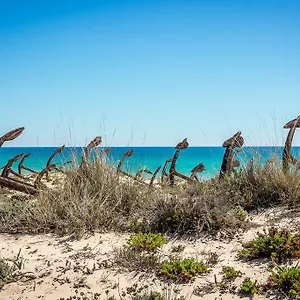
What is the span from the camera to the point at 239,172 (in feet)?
23.1

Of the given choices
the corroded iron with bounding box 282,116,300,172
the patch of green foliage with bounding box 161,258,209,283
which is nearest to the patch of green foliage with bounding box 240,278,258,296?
the patch of green foliage with bounding box 161,258,209,283

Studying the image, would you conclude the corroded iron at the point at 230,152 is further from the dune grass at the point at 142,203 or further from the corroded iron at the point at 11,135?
the corroded iron at the point at 11,135

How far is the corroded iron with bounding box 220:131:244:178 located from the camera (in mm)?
7043

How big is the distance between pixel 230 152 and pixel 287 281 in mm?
3420

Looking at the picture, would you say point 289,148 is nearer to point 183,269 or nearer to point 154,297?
point 183,269

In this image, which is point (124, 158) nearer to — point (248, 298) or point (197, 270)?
point (197, 270)

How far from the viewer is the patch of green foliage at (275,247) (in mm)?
4477

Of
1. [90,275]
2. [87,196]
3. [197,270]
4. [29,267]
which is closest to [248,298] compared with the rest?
[197,270]

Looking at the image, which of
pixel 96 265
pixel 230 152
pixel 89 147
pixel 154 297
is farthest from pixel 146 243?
pixel 230 152

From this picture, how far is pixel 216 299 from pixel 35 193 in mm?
3820

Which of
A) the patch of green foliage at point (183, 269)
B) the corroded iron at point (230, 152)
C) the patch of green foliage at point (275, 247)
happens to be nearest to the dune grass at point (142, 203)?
the corroded iron at point (230, 152)

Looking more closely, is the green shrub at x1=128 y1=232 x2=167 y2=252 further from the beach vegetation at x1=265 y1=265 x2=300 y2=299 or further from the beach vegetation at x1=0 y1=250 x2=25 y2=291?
the beach vegetation at x1=265 y1=265 x2=300 y2=299

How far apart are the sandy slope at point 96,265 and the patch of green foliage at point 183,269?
0.27 feet

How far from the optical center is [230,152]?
7.06m
